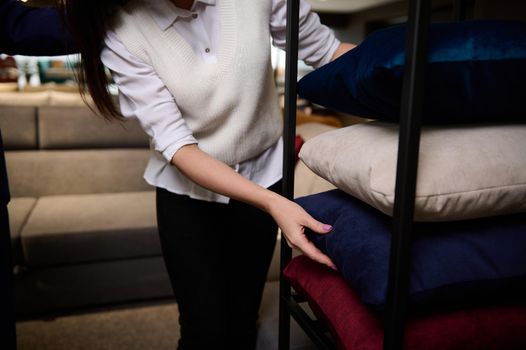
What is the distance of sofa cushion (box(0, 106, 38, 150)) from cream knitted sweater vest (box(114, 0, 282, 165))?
71.0 inches

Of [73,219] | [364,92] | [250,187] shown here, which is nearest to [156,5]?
[250,187]

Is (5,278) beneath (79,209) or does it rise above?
above

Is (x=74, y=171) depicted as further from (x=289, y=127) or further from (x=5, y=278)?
(x=289, y=127)

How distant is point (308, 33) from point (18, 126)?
198 centimetres

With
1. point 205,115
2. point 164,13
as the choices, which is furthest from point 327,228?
point 164,13

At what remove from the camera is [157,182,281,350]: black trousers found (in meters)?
1.00

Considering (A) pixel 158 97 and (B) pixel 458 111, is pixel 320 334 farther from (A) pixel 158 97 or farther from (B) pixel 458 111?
(A) pixel 158 97

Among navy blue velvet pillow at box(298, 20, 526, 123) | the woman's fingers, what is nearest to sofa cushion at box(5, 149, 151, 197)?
the woman's fingers

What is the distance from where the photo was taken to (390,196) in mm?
510

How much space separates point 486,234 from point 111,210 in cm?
188

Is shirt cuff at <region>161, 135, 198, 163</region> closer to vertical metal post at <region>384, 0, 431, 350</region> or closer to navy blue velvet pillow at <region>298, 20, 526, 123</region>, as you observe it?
navy blue velvet pillow at <region>298, 20, 526, 123</region>

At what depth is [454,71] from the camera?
50 centimetres

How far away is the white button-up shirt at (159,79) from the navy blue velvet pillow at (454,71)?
0.39m

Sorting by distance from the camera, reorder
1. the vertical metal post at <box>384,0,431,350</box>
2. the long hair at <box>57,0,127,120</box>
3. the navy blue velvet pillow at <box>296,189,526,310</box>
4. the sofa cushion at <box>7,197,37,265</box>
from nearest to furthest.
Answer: the vertical metal post at <box>384,0,431,350</box>
the navy blue velvet pillow at <box>296,189,526,310</box>
the long hair at <box>57,0,127,120</box>
the sofa cushion at <box>7,197,37,265</box>
